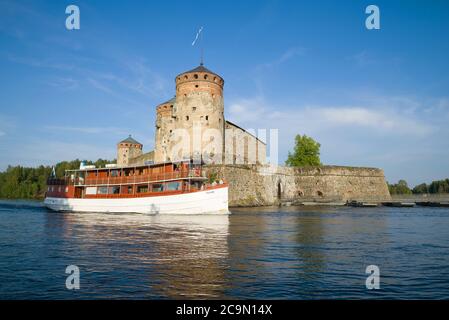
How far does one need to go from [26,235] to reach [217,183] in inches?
609

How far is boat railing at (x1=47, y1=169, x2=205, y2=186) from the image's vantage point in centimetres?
2792

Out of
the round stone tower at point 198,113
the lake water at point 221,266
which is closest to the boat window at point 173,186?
the lake water at point 221,266

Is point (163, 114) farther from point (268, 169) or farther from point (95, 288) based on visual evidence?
point (95, 288)

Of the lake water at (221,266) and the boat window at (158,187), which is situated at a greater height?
the boat window at (158,187)

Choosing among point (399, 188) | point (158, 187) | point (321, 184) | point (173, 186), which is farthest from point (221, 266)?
point (399, 188)

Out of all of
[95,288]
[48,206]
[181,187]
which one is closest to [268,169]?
[181,187]

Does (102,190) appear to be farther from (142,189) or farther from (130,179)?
(142,189)

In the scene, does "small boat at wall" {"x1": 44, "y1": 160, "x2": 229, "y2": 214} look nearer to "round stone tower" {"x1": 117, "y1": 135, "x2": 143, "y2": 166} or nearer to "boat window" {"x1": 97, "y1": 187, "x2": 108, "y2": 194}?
"boat window" {"x1": 97, "y1": 187, "x2": 108, "y2": 194}

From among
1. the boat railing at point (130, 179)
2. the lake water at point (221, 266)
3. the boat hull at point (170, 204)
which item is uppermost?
the boat railing at point (130, 179)

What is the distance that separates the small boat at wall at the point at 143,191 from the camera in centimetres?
2711

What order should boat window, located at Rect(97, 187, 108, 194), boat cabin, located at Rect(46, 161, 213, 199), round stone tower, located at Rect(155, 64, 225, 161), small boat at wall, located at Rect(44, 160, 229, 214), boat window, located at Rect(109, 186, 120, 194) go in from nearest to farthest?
small boat at wall, located at Rect(44, 160, 229, 214), boat cabin, located at Rect(46, 161, 213, 199), boat window, located at Rect(109, 186, 120, 194), boat window, located at Rect(97, 187, 108, 194), round stone tower, located at Rect(155, 64, 225, 161)

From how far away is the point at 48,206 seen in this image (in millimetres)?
37312

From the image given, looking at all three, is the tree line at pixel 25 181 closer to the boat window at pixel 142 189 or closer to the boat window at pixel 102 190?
the boat window at pixel 102 190

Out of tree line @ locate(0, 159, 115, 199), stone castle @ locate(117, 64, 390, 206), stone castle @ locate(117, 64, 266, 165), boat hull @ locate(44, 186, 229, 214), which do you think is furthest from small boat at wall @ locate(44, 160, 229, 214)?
tree line @ locate(0, 159, 115, 199)
